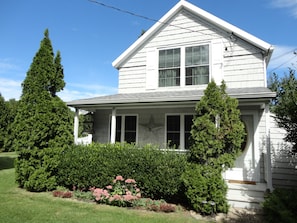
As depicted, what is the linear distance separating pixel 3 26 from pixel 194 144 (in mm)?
10852

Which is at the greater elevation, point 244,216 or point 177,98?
point 177,98

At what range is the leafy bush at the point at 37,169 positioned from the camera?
729 cm

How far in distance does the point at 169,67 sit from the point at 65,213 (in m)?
7.10

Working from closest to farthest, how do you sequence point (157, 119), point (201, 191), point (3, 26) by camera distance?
point (201, 191), point (157, 119), point (3, 26)

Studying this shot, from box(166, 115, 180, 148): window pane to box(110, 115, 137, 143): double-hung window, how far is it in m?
1.63

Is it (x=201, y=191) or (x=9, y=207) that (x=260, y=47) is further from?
(x=9, y=207)

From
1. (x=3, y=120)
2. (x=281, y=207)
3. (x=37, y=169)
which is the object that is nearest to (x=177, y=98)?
(x=281, y=207)

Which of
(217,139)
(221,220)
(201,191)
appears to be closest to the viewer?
(221,220)

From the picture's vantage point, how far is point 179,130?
29.8 feet

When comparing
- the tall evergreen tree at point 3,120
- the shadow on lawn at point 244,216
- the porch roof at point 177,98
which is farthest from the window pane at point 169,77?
the tall evergreen tree at point 3,120

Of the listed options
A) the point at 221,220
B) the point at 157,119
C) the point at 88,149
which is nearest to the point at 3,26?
the point at 88,149

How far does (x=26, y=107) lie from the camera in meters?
7.58

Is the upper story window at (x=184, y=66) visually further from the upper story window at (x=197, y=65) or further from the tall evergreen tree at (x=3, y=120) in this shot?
the tall evergreen tree at (x=3, y=120)

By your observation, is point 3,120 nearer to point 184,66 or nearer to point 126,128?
point 126,128
